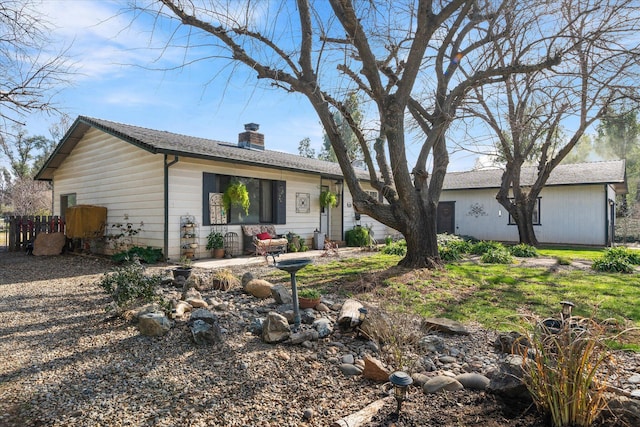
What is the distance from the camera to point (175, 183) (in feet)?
27.6

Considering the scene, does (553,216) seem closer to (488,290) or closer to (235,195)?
(488,290)

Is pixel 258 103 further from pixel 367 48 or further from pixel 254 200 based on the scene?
pixel 254 200

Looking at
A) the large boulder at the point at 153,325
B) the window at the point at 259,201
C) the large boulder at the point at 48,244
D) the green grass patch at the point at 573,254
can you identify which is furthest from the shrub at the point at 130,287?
the green grass patch at the point at 573,254

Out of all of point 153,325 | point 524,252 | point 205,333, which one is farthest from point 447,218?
point 153,325

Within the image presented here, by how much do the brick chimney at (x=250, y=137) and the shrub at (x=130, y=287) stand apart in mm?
9520

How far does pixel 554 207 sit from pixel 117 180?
16.3 m

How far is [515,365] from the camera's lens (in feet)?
7.07

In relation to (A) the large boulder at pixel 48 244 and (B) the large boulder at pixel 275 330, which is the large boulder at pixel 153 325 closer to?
(B) the large boulder at pixel 275 330

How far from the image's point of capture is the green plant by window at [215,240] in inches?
356

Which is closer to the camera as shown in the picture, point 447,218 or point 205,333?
point 205,333

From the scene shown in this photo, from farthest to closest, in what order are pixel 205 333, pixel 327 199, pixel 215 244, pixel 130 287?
1. pixel 327 199
2. pixel 215 244
3. pixel 130 287
4. pixel 205 333

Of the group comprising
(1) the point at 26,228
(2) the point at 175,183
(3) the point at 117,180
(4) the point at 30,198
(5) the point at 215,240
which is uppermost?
(4) the point at 30,198

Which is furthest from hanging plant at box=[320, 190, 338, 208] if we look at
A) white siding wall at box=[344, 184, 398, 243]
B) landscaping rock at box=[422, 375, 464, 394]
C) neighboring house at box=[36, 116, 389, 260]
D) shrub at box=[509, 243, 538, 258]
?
landscaping rock at box=[422, 375, 464, 394]

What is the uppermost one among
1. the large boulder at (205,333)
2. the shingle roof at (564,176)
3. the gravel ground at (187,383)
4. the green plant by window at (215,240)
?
the shingle roof at (564,176)
